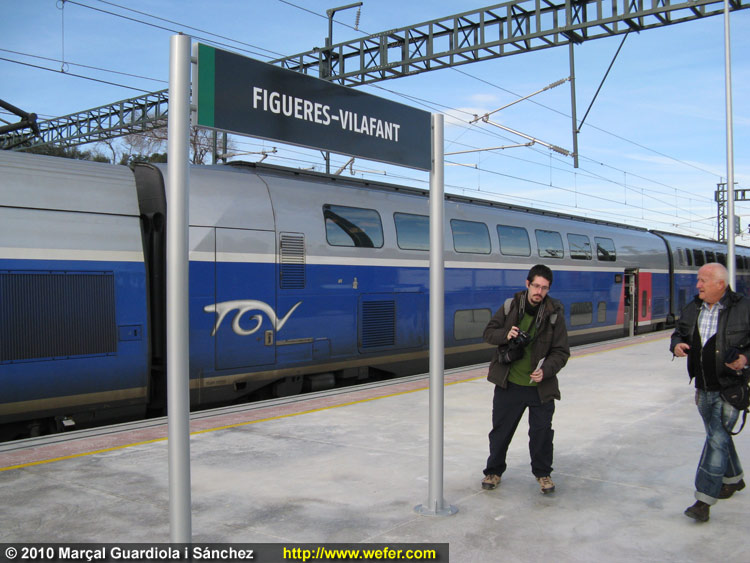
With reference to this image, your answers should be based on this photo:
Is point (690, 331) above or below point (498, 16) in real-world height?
below

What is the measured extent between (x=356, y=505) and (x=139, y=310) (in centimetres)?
394

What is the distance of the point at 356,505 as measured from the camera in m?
4.69

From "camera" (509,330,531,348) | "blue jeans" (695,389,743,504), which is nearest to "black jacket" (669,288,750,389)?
"blue jeans" (695,389,743,504)

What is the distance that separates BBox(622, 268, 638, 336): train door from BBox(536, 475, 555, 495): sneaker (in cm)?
1554

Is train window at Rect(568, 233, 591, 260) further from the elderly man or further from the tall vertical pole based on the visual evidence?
the elderly man

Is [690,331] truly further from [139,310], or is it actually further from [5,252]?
[5,252]

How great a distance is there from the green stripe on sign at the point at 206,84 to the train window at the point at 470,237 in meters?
9.39

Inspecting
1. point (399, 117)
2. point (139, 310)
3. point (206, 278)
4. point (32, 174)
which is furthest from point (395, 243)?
point (399, 117)

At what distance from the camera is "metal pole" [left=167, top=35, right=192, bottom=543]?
9.77ft

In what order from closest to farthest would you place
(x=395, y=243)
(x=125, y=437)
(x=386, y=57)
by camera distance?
(x=125, y=437), (x=395, y=243), (x=386, y=57)

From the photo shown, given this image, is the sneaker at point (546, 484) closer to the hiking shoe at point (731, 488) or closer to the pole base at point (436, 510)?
the pole base at point (436, 510)

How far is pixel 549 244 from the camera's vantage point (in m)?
15.6

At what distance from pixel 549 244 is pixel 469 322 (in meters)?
4.00

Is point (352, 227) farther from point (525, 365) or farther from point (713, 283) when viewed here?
point (713, 283)
